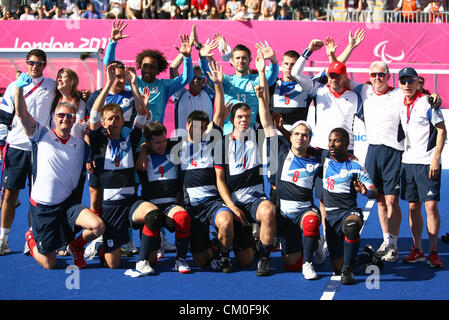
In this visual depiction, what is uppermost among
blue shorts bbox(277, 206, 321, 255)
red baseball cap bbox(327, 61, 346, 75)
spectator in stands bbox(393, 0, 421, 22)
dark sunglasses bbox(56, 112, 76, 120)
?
spectator in stands bbox(393, 0, 421, 22)

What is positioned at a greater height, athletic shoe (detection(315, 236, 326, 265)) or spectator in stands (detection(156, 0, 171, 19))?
spectator in stands (detection(156, 0, 171, 19))

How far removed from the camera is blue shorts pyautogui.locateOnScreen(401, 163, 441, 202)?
250 inches

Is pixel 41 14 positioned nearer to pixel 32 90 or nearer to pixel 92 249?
pixel 32 90

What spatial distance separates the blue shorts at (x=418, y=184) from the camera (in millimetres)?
6355

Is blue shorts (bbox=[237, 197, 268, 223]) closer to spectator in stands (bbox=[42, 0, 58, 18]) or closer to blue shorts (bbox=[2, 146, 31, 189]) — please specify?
blue shorts (bbox=[2, 146, 31, 189])

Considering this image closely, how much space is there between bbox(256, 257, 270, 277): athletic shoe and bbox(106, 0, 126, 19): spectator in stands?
13.0 meters

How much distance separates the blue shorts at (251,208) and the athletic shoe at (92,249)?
59.7 inches

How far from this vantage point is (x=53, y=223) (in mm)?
6078

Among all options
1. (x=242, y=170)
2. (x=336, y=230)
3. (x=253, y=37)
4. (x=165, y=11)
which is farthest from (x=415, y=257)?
(x=165, y=11)

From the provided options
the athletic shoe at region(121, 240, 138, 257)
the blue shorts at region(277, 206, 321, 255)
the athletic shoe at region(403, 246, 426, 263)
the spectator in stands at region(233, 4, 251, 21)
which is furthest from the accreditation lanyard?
the spectator in stands at region(233, 4, 251, 21)

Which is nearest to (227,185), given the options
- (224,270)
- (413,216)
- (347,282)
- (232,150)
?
(232,150)

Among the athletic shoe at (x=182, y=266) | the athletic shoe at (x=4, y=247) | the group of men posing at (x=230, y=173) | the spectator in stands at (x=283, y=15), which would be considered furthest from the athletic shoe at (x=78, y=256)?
the spectator in stands at (x=283, y=15)

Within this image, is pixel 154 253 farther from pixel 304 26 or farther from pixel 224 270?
pixel 304 26

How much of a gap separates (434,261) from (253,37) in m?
11.1
